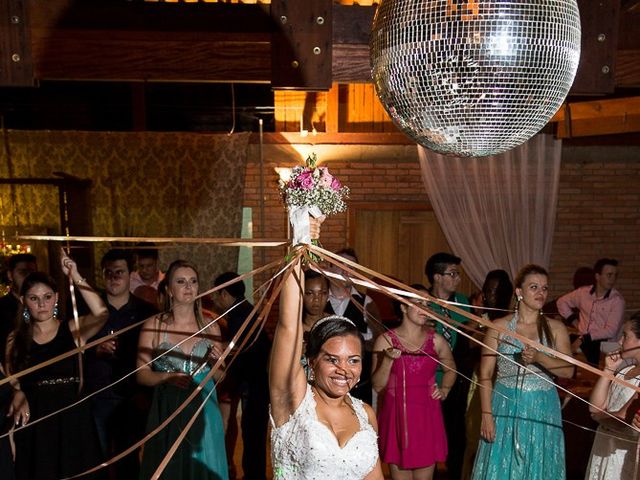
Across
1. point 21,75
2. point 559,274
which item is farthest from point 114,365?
point 559,274

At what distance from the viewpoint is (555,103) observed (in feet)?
6.06

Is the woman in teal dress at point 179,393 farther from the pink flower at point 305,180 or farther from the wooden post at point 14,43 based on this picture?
the pink flower at point 305,180

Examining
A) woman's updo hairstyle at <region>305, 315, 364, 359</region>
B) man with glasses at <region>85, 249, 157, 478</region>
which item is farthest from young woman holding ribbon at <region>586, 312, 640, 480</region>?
man with glasses at <region>85, 249, 157, 478</region>

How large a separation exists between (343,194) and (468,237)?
4.86m

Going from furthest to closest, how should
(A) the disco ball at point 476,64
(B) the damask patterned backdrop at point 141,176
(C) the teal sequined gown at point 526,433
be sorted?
(B) the damask patterned backdrop at point 141,176 < (C) the teal sequined gown at point 526,433 < (A) the disco ball at point 476,64

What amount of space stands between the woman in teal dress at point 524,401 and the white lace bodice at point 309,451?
1554 mm

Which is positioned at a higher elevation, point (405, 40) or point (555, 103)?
point (405, 40)

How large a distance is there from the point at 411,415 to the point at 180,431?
55.4 inches

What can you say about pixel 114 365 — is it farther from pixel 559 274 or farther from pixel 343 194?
pixel 559 274

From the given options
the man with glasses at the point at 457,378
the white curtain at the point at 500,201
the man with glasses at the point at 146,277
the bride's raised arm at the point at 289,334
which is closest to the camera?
the bride's raised arm at the point at 289,334

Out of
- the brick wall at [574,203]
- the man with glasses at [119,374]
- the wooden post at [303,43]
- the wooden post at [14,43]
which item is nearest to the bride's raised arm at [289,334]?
the wooden post at [303,43]

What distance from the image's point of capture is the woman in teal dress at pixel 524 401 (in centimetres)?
362

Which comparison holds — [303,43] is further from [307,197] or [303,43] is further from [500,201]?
[500,201]

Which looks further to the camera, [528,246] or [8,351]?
[528,246]
